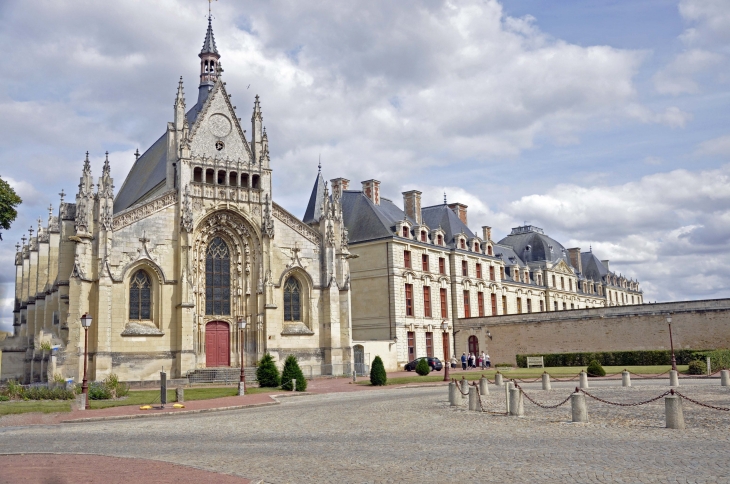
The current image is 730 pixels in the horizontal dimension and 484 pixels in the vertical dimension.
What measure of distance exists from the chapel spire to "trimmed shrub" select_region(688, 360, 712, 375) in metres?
36.5

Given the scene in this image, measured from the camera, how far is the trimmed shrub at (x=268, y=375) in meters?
34.6

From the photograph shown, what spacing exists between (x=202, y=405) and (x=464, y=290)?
38.6 m

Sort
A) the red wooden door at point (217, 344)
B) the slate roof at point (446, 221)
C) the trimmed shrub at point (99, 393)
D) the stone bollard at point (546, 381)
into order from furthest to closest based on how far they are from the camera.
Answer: the slate roof at point (446, 221), the red wooden door at point (217, 344), the stone bollard at point (546, 381), the trimmed shrub at point (99, 393)

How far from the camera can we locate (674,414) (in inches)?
566

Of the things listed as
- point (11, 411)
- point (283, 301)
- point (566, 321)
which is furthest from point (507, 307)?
point (11, 411)

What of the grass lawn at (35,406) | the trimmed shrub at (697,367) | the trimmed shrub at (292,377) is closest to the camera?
the grass lawn at (35,406)

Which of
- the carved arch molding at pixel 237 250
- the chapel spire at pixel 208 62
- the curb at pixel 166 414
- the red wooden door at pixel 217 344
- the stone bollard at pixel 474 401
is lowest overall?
the curb at pixel 166 414

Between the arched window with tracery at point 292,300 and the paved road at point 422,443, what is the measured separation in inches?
819

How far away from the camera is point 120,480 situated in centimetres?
988

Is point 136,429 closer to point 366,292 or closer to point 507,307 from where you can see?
point 366,292

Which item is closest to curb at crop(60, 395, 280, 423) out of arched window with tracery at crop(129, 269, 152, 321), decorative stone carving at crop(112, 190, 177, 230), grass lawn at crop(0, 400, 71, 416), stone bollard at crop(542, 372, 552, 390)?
grass lawn at crop(0, 400, 71, 416)

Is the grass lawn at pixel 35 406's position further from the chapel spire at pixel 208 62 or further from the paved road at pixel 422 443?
the chapel spire at pixel 208 62

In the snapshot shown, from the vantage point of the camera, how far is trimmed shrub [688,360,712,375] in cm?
3531

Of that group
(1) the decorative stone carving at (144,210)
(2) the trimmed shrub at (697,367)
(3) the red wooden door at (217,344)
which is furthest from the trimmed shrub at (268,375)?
(2) the trimmed shrub at (697,367)
